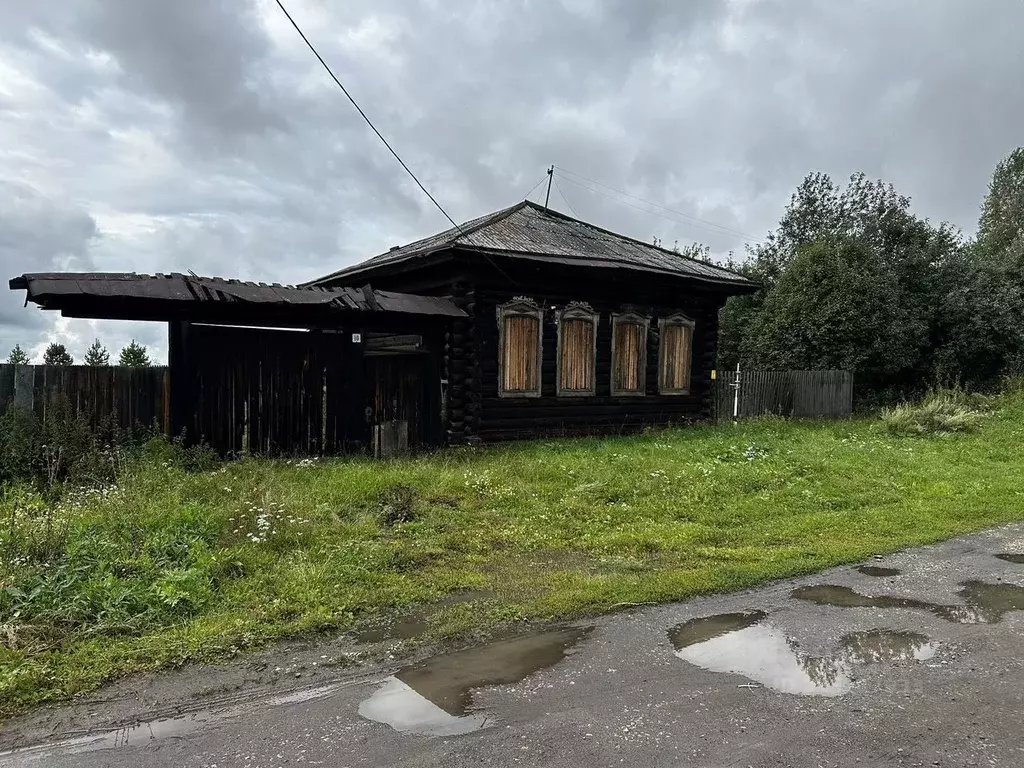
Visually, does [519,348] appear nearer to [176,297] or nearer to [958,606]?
[176,297]

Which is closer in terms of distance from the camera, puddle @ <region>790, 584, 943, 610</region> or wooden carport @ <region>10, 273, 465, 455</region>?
puddle @ <region>790, 584, 943, 610</region>

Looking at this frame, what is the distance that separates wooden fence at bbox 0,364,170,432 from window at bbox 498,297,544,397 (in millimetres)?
5924

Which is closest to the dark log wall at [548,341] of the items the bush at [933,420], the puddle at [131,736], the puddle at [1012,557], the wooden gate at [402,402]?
the wooden gate at [402,402]

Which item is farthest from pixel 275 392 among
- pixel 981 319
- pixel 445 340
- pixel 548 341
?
pixel 981 319

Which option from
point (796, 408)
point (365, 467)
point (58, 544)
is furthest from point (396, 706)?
point (796, 408)

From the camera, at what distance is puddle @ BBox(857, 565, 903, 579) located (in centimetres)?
620

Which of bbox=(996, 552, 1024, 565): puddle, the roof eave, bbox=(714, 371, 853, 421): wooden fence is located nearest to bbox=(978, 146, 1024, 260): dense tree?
bbox=(714, 371, 853, 421): wooden fence

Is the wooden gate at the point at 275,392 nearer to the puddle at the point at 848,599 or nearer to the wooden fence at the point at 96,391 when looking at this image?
the wooden fence at the point at 96,391

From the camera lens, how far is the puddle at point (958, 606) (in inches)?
204

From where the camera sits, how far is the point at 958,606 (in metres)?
5.39

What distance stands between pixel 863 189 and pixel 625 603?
3173 centimetres

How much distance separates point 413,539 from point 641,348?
9.71 meters

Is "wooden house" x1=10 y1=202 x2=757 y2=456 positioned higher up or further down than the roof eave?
further down

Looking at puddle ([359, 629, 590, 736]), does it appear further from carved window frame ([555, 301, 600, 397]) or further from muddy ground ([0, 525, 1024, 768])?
carved window frame ([555, 301, 600, 397])
